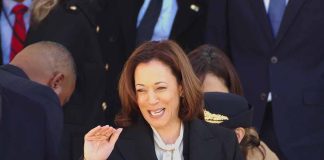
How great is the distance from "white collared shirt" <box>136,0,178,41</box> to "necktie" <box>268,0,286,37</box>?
2.35ft

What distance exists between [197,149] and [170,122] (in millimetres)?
176

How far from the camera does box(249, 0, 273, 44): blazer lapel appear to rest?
6.49 meters

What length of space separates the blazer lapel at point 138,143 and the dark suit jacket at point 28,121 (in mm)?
746

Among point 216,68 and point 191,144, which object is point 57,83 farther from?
point 191,144

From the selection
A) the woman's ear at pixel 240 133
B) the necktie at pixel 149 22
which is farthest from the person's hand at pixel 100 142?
the necktie at pixel 149 22

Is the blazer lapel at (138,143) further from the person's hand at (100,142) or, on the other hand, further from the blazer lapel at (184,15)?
the blazer lapel at (184,15)

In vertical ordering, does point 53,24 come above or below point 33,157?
above

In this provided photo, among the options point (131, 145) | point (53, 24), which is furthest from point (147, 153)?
point (53, 24)

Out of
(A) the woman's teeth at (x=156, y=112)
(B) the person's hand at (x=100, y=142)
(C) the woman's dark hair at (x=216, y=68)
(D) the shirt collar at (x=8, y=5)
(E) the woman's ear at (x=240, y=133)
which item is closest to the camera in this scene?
(B) the person's hand at (x=100, y=142)

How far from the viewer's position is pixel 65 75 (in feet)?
19.4

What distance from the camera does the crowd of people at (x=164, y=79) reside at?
14.8 ft

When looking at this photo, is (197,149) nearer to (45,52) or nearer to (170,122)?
(170,122)

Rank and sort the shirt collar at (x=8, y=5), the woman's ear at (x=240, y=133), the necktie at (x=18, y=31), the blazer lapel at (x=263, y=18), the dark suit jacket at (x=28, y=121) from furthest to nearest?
1. the shirt collar at (x=8, y=5)
2. the necktie at (x=18, y=31)
3. the blazer lapel at (x=263, y=18)
4. the dark suit jacket at (x=28, y=121)
5. the woman's ear at (x=240, y=133)

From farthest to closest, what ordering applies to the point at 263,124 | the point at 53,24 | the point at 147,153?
the point at 53,24, the point at 263,124, the point at 147,153
